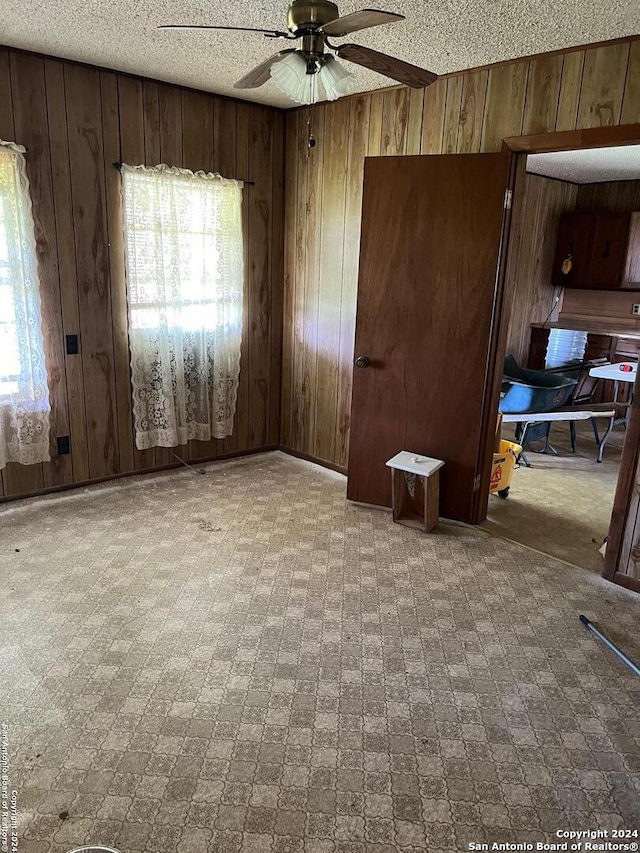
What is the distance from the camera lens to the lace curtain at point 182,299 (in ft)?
11.8

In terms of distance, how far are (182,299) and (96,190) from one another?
78cm

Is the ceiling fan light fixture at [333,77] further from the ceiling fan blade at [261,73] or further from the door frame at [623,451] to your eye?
the door frame at [623,451]

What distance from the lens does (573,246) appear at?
6555mm

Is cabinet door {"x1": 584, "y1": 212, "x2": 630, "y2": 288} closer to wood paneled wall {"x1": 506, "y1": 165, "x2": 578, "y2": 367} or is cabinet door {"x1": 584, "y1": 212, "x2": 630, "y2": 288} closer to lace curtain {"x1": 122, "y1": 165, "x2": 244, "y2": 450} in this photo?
wood paneled wall {"x1": 506, "y1": 165, "x2": 578, "y2": 367}

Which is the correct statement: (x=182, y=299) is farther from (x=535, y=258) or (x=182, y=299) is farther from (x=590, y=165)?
(x=535, y=258)

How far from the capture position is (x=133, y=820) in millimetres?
1562

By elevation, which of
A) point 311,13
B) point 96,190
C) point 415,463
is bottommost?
point 415,463

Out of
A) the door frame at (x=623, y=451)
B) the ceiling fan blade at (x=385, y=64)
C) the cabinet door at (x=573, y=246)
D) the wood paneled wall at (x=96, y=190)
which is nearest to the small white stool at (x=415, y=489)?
the door frame at (x=623, y=451)

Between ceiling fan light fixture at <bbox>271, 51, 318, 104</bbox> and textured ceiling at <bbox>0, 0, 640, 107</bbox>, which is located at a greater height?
textured ceiling at <bbox>0, 0, 640, 107</bbox>

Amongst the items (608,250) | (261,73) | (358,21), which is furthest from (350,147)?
(608,250)

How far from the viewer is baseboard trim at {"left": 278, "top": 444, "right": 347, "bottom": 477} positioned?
4.19m

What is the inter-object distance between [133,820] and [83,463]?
2.47 metres

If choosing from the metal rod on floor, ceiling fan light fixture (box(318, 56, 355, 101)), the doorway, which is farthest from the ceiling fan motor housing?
the metal rod on floor

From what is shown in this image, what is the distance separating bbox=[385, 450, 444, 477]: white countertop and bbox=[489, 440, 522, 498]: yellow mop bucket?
468 millimetres
